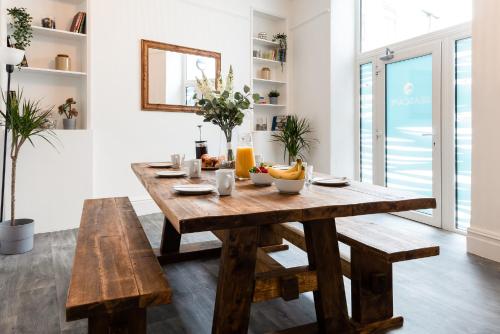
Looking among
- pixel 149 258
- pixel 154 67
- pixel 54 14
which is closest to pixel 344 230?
pixel 149 258

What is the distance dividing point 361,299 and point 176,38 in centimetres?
371

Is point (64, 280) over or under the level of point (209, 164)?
under

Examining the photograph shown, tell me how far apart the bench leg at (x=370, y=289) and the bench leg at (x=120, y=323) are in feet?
3.42

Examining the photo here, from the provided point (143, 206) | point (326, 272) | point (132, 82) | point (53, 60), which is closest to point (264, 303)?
point (326, 272)

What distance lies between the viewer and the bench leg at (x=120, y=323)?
3.81ft

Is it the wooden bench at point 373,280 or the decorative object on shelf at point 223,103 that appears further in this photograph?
the decorative object on shelf at point 223,103

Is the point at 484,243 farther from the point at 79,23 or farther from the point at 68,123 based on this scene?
the point at 79,23

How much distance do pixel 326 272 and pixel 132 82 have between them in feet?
10.9

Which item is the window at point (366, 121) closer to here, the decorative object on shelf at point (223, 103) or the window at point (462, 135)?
the window at point (462, 135)

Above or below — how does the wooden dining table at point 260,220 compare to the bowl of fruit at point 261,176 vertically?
below

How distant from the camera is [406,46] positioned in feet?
12.5

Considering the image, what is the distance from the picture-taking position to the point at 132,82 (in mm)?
4047

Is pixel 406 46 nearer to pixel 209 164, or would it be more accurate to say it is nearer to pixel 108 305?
pixel 209 164

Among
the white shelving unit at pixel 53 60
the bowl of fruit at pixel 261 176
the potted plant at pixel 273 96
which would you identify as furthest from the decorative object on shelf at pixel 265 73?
the bowl of fruit at pixel 261 176
